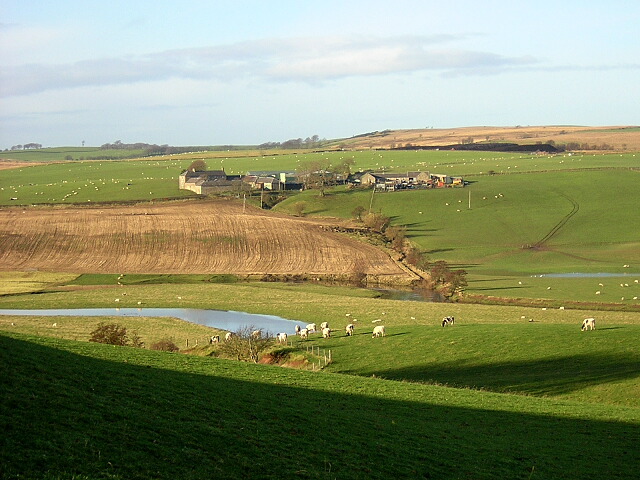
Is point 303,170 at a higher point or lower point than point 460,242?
higher

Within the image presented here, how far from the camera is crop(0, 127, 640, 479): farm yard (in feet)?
48.8

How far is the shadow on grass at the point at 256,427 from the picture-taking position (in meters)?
12.8

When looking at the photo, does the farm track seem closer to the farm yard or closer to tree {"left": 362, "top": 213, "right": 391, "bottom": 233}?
the farm yard

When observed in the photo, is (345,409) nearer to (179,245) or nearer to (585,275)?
(585,275)

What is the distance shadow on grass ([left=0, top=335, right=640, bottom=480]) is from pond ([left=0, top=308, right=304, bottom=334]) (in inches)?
1098

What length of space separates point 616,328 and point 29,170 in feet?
497

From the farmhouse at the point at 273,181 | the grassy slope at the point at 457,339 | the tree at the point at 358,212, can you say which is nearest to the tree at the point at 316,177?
the farmhouse at the point at 273,181

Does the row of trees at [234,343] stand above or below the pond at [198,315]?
above

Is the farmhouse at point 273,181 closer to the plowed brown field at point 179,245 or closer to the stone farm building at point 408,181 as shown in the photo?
the stone farm building at point 408,181

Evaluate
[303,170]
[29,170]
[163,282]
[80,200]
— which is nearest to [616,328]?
[163,282]

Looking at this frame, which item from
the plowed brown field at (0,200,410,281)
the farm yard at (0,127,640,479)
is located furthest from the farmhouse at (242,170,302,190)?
the plowed brown field at (0,200,410,281)

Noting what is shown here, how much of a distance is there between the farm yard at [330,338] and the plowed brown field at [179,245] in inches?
13.8

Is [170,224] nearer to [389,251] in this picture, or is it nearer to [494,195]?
[389,251]

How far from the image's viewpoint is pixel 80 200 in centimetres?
11675
